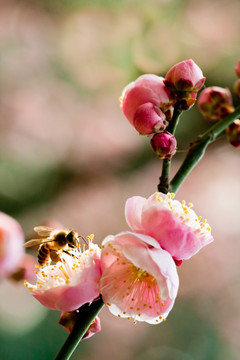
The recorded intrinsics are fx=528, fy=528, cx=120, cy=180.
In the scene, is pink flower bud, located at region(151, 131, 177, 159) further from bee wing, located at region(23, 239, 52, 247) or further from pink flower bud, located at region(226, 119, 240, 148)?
bee wing, located at region(23, 239, 52, 247)

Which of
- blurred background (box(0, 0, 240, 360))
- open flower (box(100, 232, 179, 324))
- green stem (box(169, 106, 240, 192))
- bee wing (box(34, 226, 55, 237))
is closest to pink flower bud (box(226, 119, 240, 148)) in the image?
green stem (box(169, 106, 240, 192))

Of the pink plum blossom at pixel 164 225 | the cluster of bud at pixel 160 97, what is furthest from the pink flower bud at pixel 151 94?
the pink plum blossom at pixel 164 225

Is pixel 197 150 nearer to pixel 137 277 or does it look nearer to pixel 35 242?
pixel 137 277

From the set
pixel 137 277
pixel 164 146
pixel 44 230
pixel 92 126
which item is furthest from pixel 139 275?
pixel 92 126

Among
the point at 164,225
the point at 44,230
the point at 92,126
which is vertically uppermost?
the point at 164,225

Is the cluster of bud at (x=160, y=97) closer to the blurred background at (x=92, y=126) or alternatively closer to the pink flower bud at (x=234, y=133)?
the pink flower bud at (x=234, y=133)
